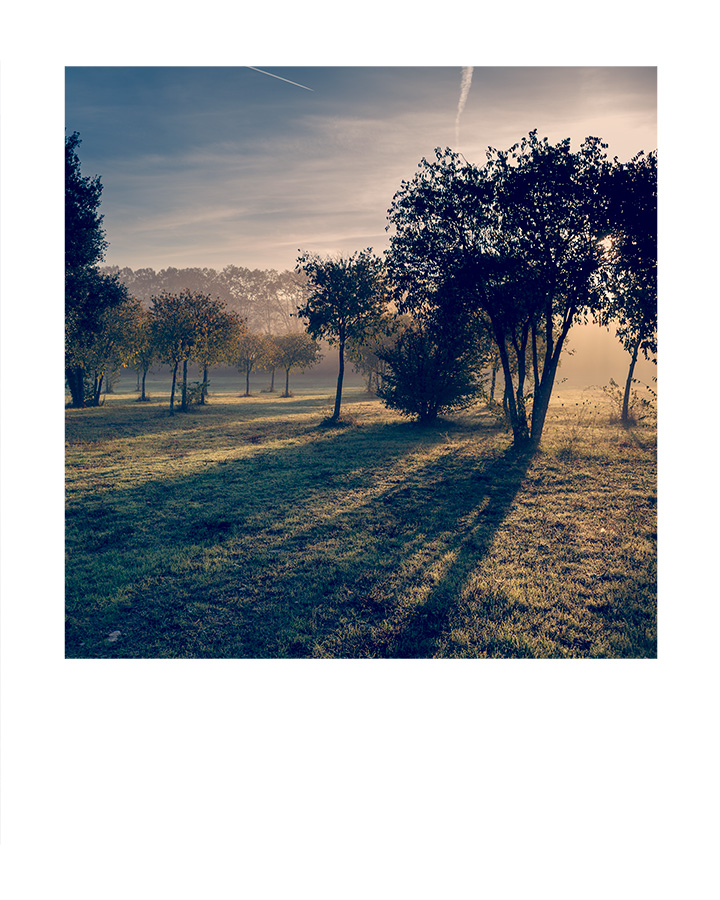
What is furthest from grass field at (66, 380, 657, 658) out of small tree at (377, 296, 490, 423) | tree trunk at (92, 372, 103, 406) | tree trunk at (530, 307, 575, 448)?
tree trunk at (92, 372, 103, 406)

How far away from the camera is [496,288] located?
13.5 metres

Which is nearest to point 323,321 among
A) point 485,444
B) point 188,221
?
point 485,444

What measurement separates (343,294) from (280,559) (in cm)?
1763

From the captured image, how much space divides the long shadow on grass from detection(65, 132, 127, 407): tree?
32.1 feet

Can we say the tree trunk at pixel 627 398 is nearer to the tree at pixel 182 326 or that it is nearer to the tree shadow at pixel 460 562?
the tree shadow at pixel 460 562

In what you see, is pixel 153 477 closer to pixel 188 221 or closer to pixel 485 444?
pixel 188 221

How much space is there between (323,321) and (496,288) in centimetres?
1051

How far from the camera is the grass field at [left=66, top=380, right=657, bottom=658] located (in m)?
4.59

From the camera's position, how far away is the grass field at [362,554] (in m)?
4.59

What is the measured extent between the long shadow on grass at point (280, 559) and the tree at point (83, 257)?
977 centimetres

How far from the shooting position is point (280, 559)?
6.55 m

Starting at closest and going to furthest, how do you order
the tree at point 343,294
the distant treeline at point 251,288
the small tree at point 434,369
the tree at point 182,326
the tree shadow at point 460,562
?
1. the tree shadow at point 460,562
2. the small tree at point 434,369
3. the tree at point 343,294
4. the tree at point 182,326
5. the distant treeline at point 251,288

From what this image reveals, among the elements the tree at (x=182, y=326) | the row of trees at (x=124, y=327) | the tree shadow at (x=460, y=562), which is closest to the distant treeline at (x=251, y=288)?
the row of trees at (x=124, y=327)
